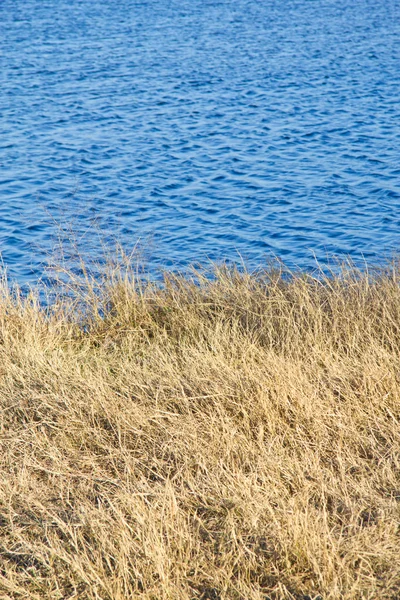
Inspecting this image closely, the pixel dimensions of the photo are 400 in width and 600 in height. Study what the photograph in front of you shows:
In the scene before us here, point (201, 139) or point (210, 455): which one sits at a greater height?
point (210, 455)

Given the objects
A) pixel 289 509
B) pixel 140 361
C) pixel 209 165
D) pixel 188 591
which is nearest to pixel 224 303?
pixel 140 361

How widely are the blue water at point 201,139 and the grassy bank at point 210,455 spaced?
10.2ft

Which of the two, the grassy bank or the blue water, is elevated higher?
the grassy bank

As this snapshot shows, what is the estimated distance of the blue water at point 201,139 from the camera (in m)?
12.4

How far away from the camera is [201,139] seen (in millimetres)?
16891

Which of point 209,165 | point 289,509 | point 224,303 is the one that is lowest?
point 209,165

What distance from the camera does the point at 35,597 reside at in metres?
3.96

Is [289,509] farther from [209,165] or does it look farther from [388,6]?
[388,6]

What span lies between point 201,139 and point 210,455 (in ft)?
42.1

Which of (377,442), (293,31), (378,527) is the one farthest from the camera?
(293,31)

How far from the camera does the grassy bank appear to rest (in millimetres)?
4027

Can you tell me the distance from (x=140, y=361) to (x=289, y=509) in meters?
2.64

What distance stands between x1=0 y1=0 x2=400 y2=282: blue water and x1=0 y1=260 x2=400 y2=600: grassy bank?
3123mm

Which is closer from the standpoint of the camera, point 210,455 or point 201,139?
point 210,455
